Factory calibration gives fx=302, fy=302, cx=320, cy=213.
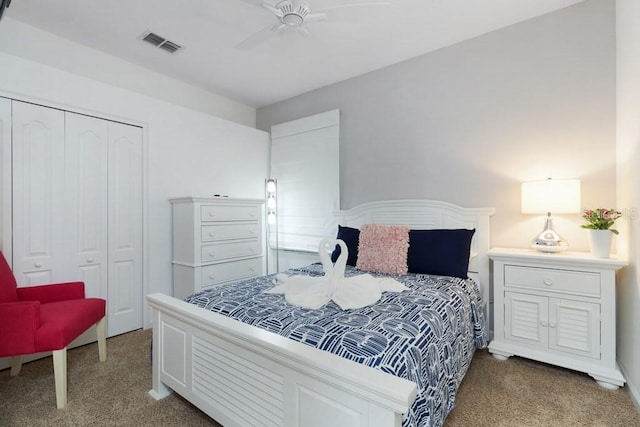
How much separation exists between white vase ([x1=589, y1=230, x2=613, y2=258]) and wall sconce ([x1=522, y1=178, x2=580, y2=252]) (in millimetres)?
188

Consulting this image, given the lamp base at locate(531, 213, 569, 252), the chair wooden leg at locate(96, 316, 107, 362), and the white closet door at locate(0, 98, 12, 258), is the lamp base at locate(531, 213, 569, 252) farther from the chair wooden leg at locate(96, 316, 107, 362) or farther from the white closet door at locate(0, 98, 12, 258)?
the white closet door at locate(0, 98, 12, 258)

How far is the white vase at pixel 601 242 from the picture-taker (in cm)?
195

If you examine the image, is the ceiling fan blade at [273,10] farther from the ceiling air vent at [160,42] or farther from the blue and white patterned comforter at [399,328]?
the blue and white patterned comforter at [399,328]

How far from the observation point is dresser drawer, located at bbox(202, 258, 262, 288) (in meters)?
3.05

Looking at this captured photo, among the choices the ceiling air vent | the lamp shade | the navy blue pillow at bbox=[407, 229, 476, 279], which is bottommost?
the navy blue pillow at bbox=[407, 229, 476, 279]

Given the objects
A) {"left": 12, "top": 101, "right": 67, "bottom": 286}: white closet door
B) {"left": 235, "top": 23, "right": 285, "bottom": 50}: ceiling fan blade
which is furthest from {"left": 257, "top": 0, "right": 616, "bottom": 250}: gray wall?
{"left": 12, "top": 101, "right": 67, "bottom": 286}: white closet door

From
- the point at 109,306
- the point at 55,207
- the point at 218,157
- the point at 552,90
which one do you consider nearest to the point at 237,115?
the point at 218,157

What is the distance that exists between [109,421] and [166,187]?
2.14 meters

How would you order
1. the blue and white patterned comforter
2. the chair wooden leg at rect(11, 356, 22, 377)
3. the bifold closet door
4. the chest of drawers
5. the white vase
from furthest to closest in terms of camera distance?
the chest of drawers, the bifold closet door, the chair wooden leg at rect(11, 356, 22, 377), the white vase, the blue and white patterned comforter

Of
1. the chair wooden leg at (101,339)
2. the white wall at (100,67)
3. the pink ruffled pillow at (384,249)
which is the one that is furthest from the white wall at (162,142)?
the pink ruffled pillow at (384,249)

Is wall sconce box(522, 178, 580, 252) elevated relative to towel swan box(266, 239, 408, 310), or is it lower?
elevated

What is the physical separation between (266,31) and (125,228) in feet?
7.17

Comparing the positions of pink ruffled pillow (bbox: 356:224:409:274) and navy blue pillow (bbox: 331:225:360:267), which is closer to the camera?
pink ruffled pillow (bbox: 356:224:409:274)

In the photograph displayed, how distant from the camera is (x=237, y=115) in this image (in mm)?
4223
